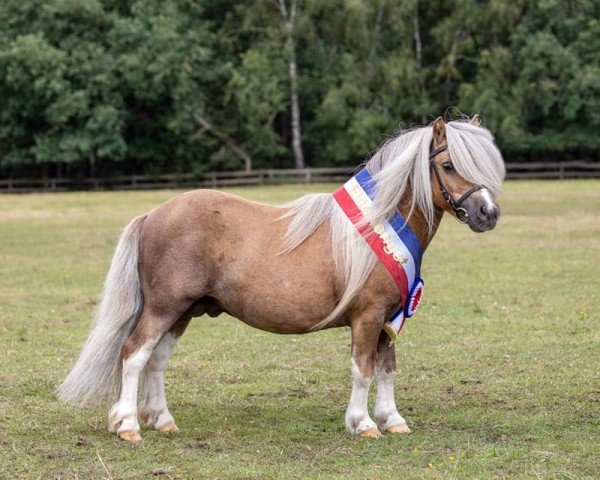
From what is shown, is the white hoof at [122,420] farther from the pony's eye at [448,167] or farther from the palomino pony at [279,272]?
the pony's eye at [448,167]

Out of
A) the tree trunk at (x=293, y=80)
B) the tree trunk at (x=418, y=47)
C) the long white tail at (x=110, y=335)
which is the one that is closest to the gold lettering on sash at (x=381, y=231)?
the long white tail at (x=110, y=335)

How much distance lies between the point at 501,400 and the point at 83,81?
43.7 meters

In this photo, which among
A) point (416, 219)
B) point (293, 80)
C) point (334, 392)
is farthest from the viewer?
point (293, 80)

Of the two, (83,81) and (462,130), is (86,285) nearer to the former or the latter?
(462,130)

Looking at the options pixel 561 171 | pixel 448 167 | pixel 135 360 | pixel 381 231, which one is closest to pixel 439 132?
Answer: pixel 448 167

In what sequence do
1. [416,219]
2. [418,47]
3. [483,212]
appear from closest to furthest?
[483,212]
[416,219]
[418,47]

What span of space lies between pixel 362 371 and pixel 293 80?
4586 centimetres

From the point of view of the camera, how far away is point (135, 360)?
22.8 ft

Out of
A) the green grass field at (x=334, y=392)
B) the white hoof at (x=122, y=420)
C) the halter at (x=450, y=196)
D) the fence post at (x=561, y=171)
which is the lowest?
the fence post at (x=561, y=171)

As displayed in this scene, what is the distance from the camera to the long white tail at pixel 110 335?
7.08 m

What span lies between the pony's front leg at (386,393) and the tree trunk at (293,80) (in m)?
44.9

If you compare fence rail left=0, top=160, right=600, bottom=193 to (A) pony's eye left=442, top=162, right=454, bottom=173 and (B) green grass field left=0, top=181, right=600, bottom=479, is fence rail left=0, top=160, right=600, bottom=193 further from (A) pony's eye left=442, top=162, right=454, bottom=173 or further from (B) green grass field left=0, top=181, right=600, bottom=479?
(A) pony's eye left=442, top=162, right=454, bottom=173

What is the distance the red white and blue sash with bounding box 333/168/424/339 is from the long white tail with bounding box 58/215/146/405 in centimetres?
165

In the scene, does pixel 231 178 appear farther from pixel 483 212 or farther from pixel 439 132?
pixel 483 212
